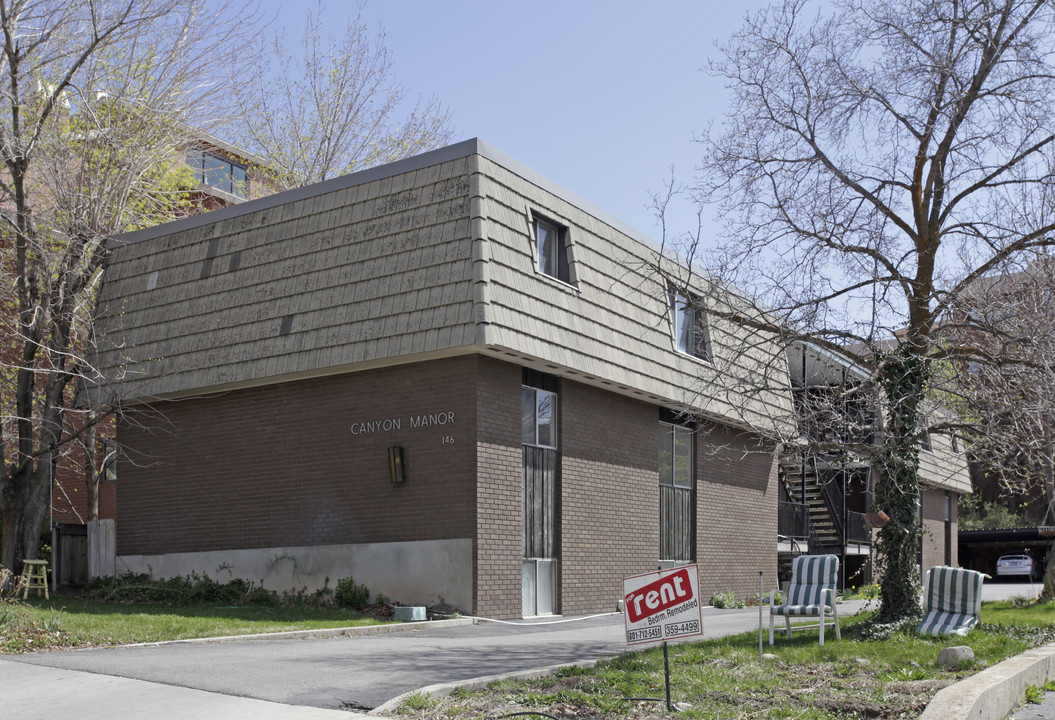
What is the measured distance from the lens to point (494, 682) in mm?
8906

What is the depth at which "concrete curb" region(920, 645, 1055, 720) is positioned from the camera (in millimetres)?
7426

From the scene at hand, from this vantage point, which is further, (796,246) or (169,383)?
(169,383)

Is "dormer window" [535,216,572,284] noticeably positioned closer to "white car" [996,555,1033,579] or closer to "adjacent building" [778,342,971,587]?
"adjacent building" [778,342,971,587]

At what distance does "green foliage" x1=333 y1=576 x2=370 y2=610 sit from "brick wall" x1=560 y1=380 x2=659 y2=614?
330 cm

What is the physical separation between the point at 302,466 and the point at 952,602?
10.2m

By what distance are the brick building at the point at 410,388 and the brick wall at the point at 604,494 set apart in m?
0.05

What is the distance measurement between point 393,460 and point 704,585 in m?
8.80

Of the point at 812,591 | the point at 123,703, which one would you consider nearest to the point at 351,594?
the point at 812,591

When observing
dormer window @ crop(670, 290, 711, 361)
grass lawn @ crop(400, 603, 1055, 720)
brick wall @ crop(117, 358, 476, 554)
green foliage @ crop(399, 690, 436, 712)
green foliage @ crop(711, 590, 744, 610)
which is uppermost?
dormer window @ crop(670, 290, 711, 361)

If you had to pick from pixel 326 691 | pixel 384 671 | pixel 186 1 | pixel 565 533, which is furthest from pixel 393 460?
pixel 186 1

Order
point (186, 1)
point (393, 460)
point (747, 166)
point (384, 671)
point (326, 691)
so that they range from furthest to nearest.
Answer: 1. point (186, 1)
2. point (393, 460)
3. point (747, 166)
4. point (384, 671)
5. point (326, 691)

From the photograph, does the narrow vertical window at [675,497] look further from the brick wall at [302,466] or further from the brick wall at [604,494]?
the brick wall at [302,466]

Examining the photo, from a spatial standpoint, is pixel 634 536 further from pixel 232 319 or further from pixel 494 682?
pixel 494 682

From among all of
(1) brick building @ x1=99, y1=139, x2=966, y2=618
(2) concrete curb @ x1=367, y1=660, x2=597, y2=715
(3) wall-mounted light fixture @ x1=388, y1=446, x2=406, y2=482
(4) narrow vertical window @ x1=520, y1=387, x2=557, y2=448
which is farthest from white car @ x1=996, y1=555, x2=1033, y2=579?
(2) concrete curb @ x1=367, y1=660, x2=597, y2=715
